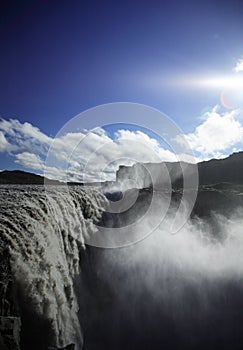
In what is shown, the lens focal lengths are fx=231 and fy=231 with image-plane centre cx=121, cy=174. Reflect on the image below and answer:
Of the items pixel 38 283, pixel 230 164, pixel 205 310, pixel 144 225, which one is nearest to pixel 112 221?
pixel 144 225

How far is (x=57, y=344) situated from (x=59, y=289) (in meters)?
2.31

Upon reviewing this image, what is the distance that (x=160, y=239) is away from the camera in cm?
2216

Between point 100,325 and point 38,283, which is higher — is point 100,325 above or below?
below

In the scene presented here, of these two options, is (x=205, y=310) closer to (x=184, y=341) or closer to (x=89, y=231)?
(x=184, y=341)

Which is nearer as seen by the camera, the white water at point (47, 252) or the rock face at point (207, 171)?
the white water at point (47, 252)

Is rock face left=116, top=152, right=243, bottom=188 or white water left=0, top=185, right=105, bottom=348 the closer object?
white water left=0, top=185, right=105, bottom=348

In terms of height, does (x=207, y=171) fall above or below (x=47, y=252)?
above

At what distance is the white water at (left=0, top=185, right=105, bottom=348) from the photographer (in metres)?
9.65

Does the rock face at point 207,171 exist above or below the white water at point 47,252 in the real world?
above

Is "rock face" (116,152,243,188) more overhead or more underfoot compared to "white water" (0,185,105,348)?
more overhead

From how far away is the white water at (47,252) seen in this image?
380 inches

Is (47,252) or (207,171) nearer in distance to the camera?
(47,252)

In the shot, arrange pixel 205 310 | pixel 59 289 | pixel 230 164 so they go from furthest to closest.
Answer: pixel 230 164, pixel 205 310, pixel 59 289

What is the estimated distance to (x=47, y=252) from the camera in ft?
37.6
